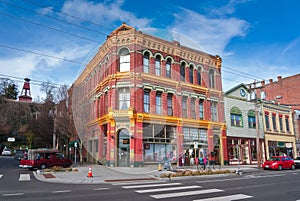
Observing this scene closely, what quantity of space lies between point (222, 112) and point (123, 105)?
13.5 meters

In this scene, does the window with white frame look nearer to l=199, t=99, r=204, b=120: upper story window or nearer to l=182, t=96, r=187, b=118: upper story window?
l=199, t=99, r=204, b=120: upper story window

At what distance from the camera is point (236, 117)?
31828 mm

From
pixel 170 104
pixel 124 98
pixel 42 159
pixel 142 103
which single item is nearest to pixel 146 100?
pixel 142 103

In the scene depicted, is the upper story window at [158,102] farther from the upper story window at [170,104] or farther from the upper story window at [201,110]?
the upper story window at [201,110]

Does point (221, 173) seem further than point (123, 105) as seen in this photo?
No

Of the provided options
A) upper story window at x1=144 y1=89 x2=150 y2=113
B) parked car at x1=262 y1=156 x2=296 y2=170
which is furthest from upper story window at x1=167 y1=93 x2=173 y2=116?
parked car at x1=262 y1=156 x2=296 y2=170

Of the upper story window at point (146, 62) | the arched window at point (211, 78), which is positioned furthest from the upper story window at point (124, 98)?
the arched window at point (211, 78)

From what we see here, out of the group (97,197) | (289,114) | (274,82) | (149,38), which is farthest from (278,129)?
(97,197)

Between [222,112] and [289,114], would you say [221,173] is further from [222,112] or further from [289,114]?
[289,114]

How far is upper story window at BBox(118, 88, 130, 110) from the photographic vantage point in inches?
905

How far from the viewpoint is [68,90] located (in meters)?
26.3

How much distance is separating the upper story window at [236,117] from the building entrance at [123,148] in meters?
15.3

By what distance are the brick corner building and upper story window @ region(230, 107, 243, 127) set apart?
4021 mm

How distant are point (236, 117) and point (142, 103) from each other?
15.1 meters
